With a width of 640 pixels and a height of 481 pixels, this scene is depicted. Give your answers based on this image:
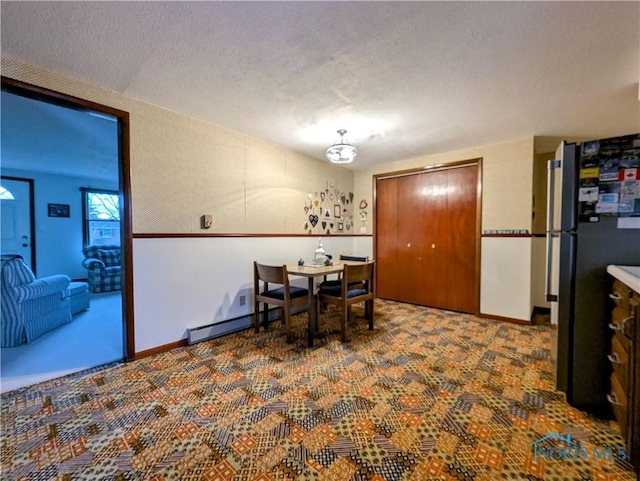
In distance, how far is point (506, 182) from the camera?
3.43m

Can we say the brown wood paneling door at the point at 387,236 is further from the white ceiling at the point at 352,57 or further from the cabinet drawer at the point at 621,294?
the cabinet drawer at the point at 621,294

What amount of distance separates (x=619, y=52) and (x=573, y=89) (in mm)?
479

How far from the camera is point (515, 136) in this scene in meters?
3.25

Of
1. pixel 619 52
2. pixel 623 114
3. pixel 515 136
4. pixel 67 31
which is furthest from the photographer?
pixel 515 136

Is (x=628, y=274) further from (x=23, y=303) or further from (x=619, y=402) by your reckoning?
(x=23, y=303)

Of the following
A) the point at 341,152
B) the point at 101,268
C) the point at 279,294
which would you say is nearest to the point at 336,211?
the point at 341,152

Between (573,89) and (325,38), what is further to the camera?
(573,89)

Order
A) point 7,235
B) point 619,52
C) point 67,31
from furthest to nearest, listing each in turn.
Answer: point 7,235, point 619,52, point 67,31

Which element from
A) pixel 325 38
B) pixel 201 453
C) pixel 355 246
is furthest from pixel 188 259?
pixel 355 246

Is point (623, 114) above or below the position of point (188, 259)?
above

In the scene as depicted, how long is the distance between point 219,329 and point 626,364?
3034 mm

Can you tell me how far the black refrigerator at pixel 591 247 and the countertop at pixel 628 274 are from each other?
4.5 inches

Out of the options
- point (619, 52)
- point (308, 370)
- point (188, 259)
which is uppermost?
point (619, 52)

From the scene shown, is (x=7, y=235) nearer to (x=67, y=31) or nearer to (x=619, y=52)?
(x=67, y=31)
